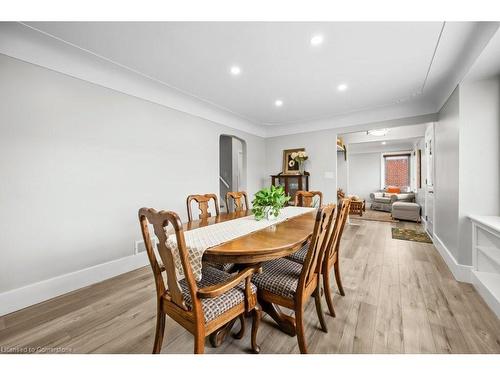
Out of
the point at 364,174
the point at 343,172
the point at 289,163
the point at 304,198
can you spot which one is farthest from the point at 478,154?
the point at 364,174

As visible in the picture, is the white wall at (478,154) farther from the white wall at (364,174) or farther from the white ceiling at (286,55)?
the white wall at (364,174)

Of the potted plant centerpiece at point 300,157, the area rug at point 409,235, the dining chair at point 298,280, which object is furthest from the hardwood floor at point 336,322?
the potted plant centerpiece at point 300,157

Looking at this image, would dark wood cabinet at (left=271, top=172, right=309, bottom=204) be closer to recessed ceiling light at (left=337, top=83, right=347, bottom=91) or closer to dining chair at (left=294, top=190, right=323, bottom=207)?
dining chair at (left=294, top=190, right=323, bottom=207)

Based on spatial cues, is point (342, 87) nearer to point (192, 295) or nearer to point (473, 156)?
point (473, 156)

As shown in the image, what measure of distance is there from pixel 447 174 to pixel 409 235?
5.70 feet

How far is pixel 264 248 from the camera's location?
118 cm

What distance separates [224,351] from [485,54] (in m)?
3.12

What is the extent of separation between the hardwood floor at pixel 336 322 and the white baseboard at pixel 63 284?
9cm

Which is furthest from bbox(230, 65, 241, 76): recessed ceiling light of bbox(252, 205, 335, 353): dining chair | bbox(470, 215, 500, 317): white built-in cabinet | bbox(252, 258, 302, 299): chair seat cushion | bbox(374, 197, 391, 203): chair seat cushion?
bbox(374, 197, 391, 203): chair seat cushion

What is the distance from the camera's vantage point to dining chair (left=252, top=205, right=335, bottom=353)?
1229 millimetres

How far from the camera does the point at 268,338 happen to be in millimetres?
1453

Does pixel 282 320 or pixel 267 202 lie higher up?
pixel 267 202

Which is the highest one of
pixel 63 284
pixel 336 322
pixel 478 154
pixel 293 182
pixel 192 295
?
pixel 478 154
